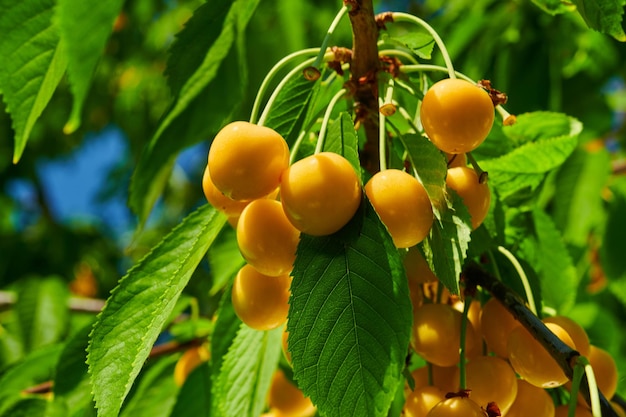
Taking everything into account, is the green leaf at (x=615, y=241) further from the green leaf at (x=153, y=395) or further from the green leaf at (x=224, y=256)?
the green leaf at (x=153, y=395)

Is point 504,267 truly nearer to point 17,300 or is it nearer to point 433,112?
point 433,112

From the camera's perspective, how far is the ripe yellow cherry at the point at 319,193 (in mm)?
829

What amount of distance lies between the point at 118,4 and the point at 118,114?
3.13 metres

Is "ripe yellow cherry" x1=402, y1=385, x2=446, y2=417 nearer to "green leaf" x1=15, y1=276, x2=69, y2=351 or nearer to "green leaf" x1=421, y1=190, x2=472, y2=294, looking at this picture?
"green leaf" x1=421, y1=190, x2=472, y2=294

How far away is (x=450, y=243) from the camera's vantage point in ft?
2.95

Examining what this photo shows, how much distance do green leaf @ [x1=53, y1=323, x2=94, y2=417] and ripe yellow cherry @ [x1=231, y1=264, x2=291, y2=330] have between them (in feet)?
1.81

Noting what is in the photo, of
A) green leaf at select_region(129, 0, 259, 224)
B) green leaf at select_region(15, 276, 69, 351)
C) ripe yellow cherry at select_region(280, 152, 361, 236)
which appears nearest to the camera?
ripe yellow cherry at select_region(280, 152, 361, 236)

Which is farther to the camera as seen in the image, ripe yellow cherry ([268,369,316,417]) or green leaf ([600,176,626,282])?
green leaf ([600,176,626,282])

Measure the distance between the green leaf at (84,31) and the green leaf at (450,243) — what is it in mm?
591

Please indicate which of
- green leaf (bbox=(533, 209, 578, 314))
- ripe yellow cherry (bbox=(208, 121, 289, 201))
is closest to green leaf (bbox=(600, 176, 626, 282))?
green leaf (bbox=(533, 209, 578, 314))

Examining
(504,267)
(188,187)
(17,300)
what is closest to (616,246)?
(504,267)

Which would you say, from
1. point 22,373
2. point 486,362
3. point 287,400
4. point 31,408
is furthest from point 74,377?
point 486,362

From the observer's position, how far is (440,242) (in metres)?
0.91

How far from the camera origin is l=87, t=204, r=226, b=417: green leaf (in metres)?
0.90
